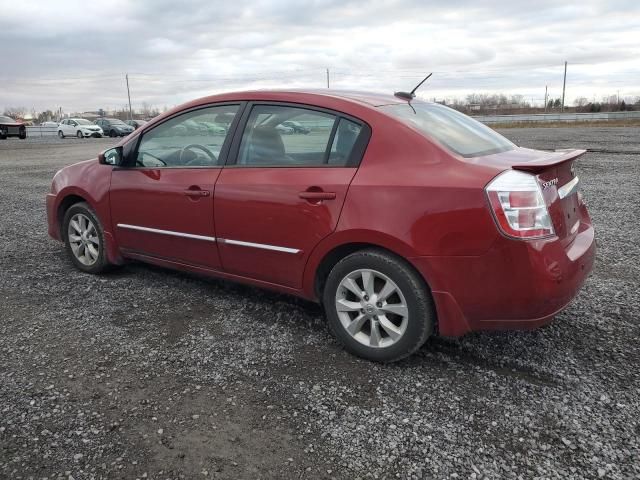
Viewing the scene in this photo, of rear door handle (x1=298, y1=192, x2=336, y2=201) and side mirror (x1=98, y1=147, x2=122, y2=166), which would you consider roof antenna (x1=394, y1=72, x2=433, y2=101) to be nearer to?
rear door handle (x1=298, y1=192, x2=336, y2=201)

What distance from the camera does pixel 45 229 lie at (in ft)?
22.9

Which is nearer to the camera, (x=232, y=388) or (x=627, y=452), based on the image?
(x=627, y=452)

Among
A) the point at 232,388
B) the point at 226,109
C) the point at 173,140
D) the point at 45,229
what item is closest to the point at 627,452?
the point at 232,388

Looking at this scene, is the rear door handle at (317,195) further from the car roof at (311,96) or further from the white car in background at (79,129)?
the white car in background at (79,129)

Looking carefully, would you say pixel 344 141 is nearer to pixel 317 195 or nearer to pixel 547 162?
pixel 317 195

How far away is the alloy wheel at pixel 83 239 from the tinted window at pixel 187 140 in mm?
919

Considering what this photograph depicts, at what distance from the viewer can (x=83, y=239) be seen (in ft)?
16.2

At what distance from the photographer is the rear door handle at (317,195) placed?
323 centimetres

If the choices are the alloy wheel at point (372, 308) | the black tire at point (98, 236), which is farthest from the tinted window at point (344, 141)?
the black tire at point (98, 236)

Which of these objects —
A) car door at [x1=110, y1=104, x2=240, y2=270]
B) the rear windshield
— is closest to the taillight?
the rear windshield

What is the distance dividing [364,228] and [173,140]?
6.49ft

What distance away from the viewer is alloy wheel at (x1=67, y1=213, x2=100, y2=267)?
4871 mm

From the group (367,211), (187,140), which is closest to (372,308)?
(367,211)

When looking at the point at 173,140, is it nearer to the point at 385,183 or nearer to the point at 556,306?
the point at 385,183
